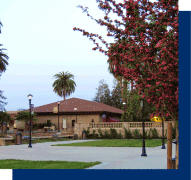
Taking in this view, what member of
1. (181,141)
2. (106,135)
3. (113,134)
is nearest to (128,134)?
(113,134)

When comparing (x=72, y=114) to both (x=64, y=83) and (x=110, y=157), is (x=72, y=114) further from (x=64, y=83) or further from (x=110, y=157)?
(x=110, y=157)

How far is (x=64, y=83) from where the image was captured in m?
54.1

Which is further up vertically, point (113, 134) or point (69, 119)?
point (69, 119)

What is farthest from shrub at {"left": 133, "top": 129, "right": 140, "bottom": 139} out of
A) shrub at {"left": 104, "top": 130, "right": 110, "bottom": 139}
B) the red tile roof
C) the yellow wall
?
the yellow wall

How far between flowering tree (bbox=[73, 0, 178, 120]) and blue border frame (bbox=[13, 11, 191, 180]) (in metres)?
0.28

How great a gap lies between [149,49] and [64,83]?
46.8 meters

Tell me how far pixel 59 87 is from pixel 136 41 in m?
48.4

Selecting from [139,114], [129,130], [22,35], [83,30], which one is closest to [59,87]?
[139,114]

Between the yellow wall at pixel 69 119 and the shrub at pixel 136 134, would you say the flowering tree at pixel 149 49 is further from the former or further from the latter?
the yellow wall at pixel 69 119

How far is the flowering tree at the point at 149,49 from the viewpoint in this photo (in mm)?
7406

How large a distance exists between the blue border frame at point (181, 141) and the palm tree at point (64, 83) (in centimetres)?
4370

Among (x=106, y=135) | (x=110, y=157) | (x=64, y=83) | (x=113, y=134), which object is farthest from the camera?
(x=64, y=83)

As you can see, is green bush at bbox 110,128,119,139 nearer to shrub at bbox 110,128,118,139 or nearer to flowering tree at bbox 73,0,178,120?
shrub at bbox 110,128,118,139

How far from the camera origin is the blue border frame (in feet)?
26.3
